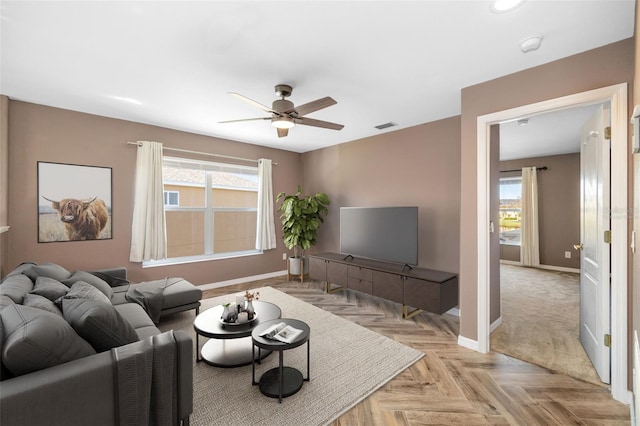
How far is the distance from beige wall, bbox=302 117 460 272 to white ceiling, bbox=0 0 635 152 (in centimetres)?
68

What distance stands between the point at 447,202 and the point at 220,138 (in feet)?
12.5

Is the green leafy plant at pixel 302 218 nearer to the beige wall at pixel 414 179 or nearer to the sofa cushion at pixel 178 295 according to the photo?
the beige wall at pixel 414 179

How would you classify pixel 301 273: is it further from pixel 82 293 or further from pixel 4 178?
pixel 4 178

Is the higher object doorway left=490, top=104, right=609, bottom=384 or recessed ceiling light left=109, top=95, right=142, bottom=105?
recessed ceiling light left=109, top=95, right=142, bottom=105

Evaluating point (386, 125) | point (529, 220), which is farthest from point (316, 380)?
point (529, 220)

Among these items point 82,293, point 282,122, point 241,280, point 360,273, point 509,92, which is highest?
point 509,92

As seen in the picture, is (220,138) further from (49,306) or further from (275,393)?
(275,393)

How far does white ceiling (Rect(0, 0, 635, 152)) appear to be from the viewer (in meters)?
1.77

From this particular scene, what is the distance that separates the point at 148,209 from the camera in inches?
160

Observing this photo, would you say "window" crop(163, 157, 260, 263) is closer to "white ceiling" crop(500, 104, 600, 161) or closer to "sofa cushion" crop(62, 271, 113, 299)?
"sofa cushion" crop(62, 271, 113, 299)

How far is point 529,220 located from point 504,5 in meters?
6.24

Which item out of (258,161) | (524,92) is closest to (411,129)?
(524,92)

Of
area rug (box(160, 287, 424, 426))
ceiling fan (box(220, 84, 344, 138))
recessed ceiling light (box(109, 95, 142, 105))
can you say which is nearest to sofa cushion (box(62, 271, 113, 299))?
area rug (box(160, 287, 424, 426))

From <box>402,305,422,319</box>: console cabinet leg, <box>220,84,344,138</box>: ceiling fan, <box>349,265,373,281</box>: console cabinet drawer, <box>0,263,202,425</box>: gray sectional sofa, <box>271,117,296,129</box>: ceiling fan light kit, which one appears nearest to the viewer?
<box>0,263,202,425</box>: gray sectional sofa
